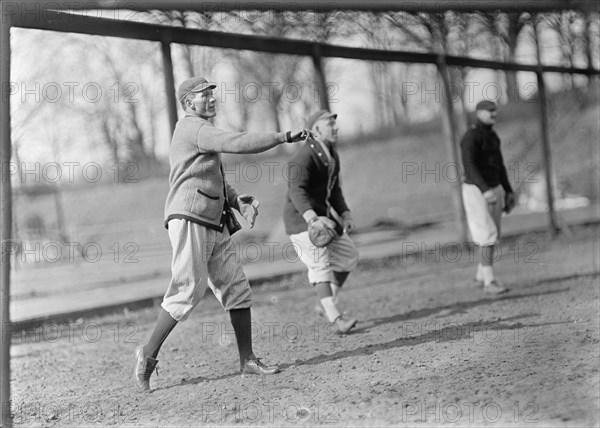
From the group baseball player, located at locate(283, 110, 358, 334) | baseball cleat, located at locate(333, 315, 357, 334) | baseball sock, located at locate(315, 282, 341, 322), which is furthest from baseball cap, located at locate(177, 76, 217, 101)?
baseball cleat, located at locate(333, 315, 357, 334)

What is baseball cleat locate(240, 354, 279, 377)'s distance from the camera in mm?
4464

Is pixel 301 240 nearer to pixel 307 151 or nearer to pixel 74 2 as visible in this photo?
pixel 307 151

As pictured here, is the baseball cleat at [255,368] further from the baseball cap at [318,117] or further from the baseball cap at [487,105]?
the baseball cap at [487,105]

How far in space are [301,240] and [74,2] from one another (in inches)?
95.6

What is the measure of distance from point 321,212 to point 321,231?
1.19 feet

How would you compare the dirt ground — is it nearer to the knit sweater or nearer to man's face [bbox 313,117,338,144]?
the knit sweater

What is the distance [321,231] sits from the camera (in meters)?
5.51

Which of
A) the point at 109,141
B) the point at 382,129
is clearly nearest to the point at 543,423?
the point at 109,141

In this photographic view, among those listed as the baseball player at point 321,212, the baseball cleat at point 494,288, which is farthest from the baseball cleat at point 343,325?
the baseball cleat at point 494,288

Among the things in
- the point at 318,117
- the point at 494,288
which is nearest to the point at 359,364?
the point at 318,117

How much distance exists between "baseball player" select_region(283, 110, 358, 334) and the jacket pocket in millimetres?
1215

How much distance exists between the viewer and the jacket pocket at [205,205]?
432 cm

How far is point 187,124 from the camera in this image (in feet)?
14.3

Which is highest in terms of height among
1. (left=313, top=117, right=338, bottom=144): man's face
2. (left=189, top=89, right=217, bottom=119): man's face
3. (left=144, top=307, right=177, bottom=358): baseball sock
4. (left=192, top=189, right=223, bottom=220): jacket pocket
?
(left=313, top=117, right=338, bottom=144): man's face
